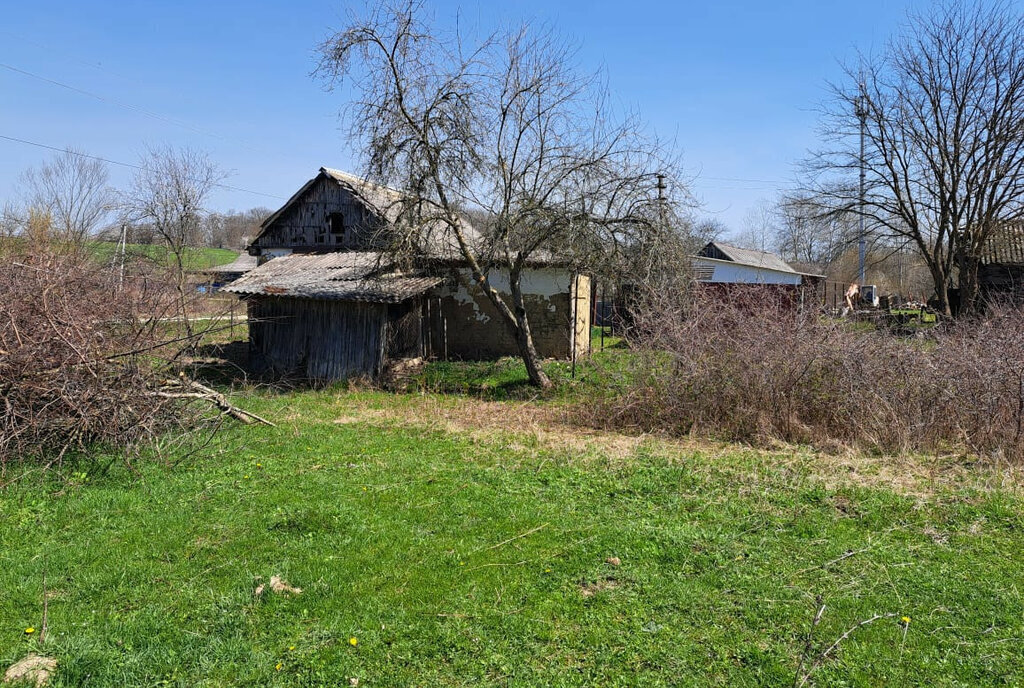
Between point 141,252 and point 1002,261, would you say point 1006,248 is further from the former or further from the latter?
point 141,252

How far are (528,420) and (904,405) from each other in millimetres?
5571

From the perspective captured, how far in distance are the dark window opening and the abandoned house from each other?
13.4 feet

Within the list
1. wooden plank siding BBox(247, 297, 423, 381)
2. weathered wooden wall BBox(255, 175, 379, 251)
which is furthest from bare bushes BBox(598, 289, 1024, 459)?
weathered wooden wall BBox(255, 175, 379, 251)

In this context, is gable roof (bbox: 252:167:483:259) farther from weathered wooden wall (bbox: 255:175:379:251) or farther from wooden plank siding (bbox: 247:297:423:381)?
weathered wooden wall (bbox: 255:175:379:251)

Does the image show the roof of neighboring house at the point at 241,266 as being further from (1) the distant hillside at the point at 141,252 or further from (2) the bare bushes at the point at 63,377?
(2) the bare bushes at the point at 63,377

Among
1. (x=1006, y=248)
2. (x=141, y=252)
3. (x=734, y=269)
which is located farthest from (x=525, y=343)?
(x=1006, y=248)

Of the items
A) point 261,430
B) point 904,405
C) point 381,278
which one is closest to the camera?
point 904,405

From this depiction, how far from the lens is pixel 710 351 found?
9.68 meters

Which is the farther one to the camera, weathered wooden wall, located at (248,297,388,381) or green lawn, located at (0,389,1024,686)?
weathered wooden wall, located at (248,297,388,381)

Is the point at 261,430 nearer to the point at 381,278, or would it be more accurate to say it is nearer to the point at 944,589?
the point at 381,278

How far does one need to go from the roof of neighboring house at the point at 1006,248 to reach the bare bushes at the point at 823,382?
15847 mm

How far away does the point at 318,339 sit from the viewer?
1556 centimetres

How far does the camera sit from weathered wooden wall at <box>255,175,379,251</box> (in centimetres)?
2195

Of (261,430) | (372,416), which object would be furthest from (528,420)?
(261,430)
